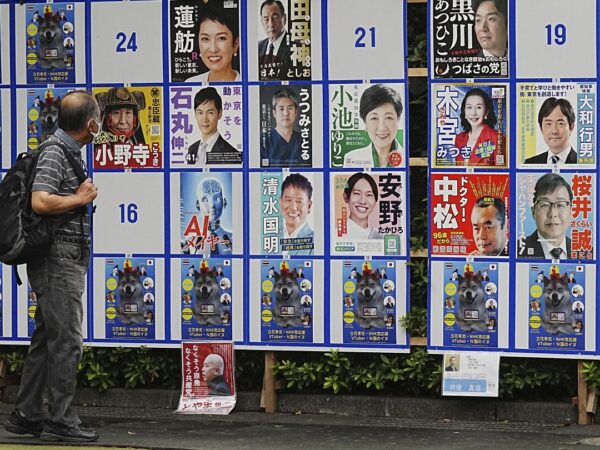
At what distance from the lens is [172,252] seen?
9.84 meters

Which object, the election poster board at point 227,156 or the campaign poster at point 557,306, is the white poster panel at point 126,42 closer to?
the election poster board at point 227,156

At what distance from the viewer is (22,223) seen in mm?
8148

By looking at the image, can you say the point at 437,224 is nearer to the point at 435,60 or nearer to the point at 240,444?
the point at 435,60

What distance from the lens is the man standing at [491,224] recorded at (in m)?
9.29

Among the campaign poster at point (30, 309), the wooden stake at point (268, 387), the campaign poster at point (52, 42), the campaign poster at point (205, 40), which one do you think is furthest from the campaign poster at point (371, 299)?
the campaign poster at point (52, 42)

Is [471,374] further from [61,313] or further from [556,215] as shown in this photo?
[61,313]

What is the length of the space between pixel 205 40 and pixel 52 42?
114 centimetres

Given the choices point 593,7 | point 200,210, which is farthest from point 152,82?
point 593,7

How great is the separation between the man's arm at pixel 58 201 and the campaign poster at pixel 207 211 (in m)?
1.71

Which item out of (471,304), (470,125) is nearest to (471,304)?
(471,304)

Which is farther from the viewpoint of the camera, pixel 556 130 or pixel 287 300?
pixel 287 300

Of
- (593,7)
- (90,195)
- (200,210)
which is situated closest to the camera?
(90,195)

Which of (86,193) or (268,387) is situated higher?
(86,193)

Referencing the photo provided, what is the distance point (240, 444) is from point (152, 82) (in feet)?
9.18
